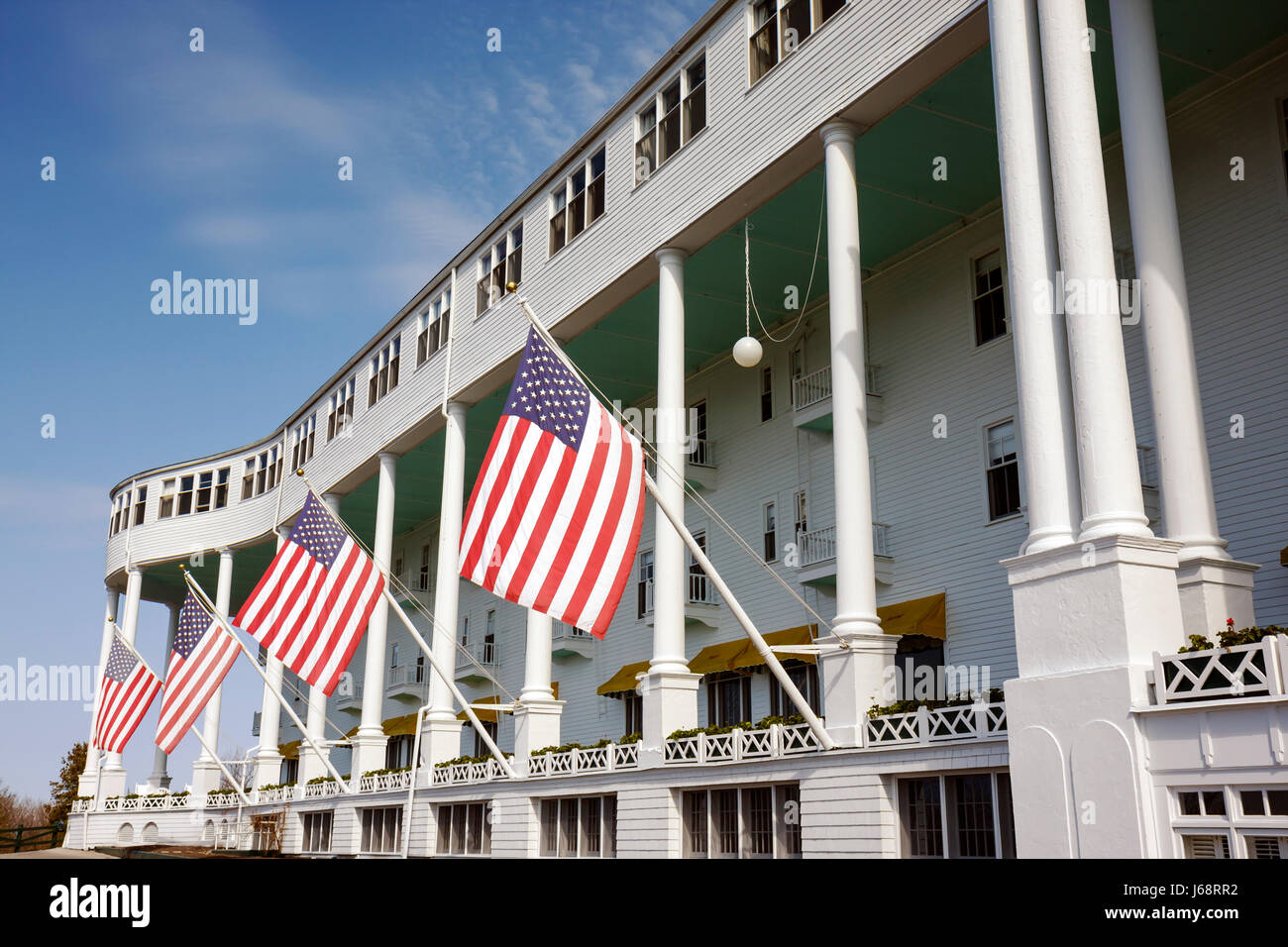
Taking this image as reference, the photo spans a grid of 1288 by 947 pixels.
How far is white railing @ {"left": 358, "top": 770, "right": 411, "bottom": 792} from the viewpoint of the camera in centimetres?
3164

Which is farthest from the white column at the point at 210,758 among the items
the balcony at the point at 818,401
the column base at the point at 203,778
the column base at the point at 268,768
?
the balcony at the point at 818,401

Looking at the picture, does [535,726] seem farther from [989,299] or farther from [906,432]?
[989,299]

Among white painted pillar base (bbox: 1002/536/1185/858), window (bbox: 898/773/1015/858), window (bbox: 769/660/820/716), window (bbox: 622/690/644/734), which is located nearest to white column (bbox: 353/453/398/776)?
window (bbox: 622/690/644/734)

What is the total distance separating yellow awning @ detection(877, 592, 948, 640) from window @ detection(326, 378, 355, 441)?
83.1ft

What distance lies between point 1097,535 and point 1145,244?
4.96 meters

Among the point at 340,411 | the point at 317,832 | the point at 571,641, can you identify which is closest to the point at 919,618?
the point at 571,641

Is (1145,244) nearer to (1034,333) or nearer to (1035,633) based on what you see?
(1034,333)

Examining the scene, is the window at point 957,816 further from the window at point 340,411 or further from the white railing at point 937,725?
the window at point 340,411

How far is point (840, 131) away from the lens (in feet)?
65.1

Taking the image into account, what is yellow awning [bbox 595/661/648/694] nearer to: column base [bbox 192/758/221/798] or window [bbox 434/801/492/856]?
window [bbox 434/801/492/856]

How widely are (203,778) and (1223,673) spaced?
150 ft

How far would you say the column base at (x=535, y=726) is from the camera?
26.1m
